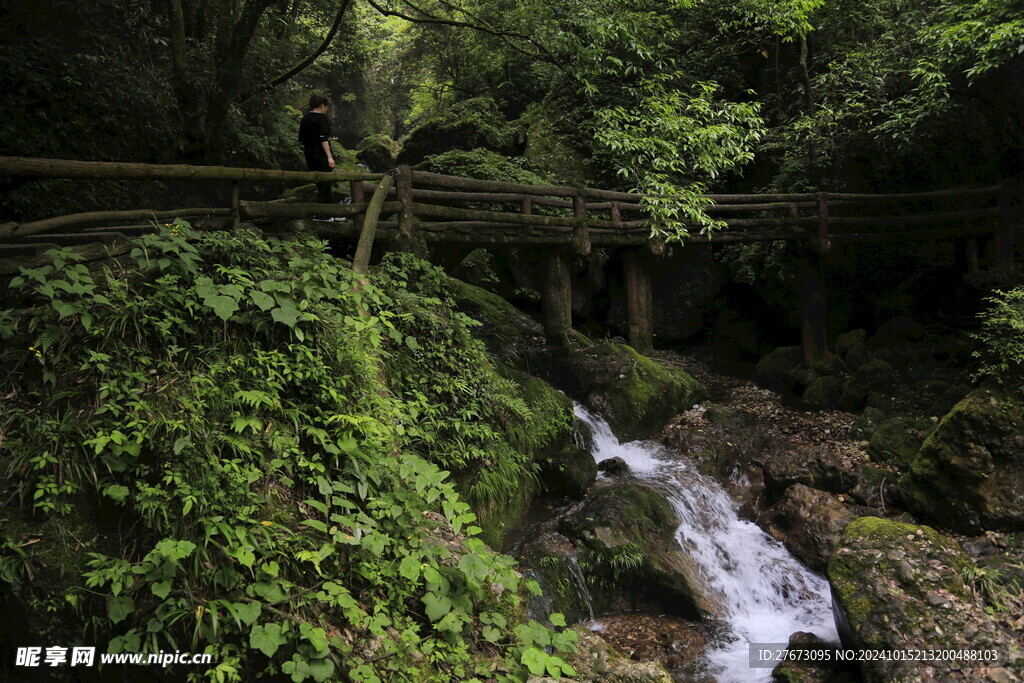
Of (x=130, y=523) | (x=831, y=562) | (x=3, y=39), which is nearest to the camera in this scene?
(x=130, y=523)

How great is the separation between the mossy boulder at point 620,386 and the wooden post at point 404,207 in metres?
3.65

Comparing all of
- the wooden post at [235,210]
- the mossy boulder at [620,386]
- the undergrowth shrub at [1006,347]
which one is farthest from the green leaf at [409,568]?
the undergrowth shrub at [1006,347]

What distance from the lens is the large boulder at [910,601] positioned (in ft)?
16.6

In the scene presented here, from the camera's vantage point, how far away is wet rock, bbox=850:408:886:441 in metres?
9.66

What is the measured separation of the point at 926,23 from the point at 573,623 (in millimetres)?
11979

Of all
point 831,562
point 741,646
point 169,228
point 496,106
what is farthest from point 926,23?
point 169,228

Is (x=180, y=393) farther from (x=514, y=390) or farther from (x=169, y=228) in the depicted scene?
(x=514, y=390)

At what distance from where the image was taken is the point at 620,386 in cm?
960

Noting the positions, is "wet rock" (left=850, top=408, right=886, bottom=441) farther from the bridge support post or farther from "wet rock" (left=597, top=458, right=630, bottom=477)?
"wet rock" (left=597, top=458, right=630, bottom=477)

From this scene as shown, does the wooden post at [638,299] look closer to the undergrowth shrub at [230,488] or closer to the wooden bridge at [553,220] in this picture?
the wooden bridge at [553,220]

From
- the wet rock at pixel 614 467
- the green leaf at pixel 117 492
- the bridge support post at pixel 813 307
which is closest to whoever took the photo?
the green leaf at pixel 117 492

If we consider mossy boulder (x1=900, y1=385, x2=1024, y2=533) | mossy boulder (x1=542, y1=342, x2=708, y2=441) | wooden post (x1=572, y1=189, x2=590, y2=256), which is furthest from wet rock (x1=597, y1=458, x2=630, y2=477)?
mossy boulder (x1=900, y1=385, x2=1024, y2=533)

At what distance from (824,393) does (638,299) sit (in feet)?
12.0

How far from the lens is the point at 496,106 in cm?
1488
